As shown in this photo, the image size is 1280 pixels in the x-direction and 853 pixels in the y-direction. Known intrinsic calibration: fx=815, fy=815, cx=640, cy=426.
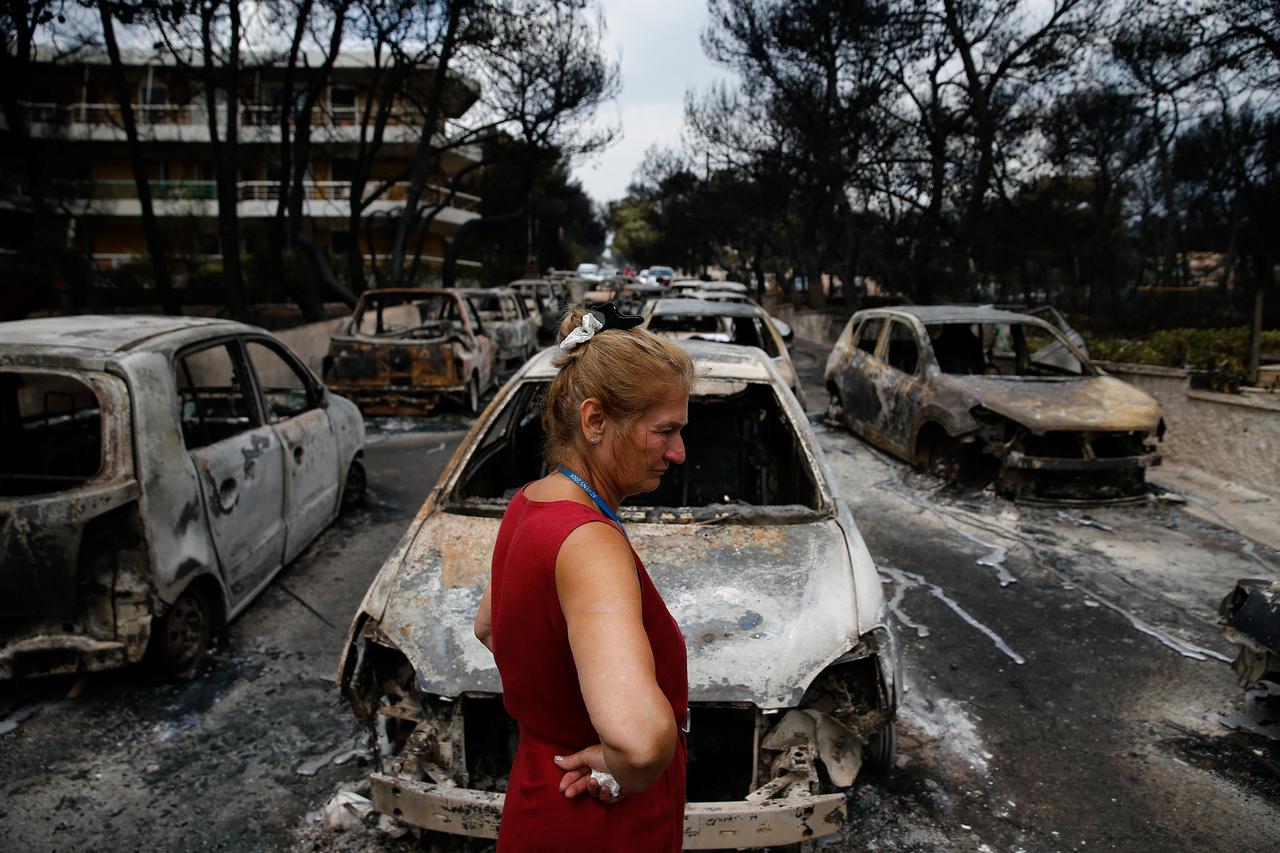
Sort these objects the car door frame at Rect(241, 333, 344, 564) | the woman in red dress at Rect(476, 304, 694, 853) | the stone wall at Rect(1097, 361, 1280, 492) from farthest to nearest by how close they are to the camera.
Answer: the stone wall at Rect(1097, 361, 1280, 492) < the car door frame at Rect(241, 333, 344, 564) < the woman in red dress at Rect(476, 304, 694, 853)

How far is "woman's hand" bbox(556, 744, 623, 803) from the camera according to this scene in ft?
4.24

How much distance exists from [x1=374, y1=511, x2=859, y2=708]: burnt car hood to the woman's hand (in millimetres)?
1188

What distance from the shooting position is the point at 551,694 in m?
1.30

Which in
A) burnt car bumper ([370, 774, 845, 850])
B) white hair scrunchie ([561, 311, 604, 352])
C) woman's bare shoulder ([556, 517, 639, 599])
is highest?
A: white hair scrunchie ([561, 311, 604, 352])

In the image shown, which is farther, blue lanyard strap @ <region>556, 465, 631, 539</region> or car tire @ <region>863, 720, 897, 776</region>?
car tire @ <region>863, 720, 897, 776</region>

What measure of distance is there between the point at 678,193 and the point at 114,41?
36632 mm

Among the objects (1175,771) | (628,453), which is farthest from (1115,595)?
(628,453)

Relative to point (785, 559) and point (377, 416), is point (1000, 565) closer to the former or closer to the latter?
point (785, 559)

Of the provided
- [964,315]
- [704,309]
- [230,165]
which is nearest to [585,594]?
[704,309]

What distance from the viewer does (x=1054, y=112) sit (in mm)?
19641

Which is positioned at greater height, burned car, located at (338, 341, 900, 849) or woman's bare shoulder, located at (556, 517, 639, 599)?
woman's bare shoulder, located at (556, 517, 639, 599)

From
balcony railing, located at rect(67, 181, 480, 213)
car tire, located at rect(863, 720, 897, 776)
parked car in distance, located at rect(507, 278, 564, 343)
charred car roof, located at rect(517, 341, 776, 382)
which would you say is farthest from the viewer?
balcony railing, located at rect(67, 181, 480, 213)

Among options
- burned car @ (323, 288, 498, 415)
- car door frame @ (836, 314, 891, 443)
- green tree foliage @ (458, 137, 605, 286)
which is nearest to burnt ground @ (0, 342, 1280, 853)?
car door frame @ (836, 314, 891, 443)

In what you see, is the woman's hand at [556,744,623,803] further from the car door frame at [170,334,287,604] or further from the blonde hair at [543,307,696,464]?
the car door frame at [170,334,287,604]
